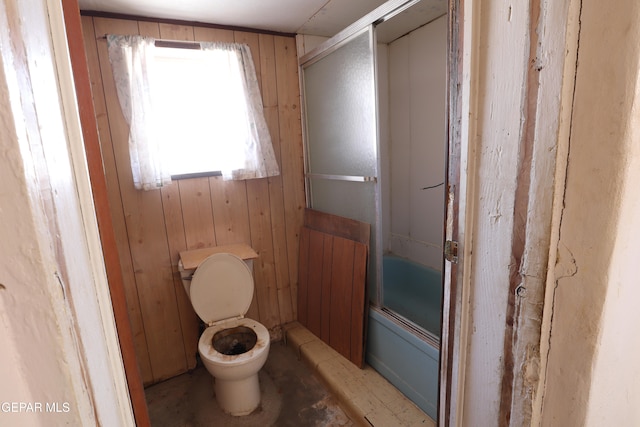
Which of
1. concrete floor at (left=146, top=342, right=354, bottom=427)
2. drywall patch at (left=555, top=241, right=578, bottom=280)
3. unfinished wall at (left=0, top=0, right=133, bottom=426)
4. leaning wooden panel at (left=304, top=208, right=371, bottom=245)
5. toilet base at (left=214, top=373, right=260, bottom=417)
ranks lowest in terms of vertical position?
concrete floor at (left=146, top=342, right=354, bottom=427)

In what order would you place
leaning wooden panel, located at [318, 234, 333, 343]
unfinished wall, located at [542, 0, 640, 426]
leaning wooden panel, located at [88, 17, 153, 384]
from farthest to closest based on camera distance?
leaning wooden panel, located at [318, 234, 333, 343] → leaning wooden panel, located at [88, 17, 153, 384] → unfinished wall, located at [542, 0, 640, 426]

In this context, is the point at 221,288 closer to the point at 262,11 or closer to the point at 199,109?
the point at 199,109

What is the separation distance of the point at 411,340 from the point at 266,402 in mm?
958

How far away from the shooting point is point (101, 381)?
0.42m

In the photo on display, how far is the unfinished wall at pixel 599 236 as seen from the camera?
1.61 ft

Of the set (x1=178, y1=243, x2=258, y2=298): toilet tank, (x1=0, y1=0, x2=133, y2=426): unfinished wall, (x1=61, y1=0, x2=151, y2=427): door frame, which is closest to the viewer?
(x1=0, y1=0, x2=133, y2=426): unfinished wall

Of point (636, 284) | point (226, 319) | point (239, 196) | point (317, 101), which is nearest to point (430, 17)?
point (317, 101)

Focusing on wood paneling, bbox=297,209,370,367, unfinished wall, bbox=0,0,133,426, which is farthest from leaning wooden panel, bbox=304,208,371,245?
unfinished wall, bbox=0,0,133,426

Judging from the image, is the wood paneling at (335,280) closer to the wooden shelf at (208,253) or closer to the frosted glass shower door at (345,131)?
the frosted glass shower door at (345,131)

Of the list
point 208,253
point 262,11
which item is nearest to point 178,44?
point 262,11

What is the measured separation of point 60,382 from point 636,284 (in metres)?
0.89

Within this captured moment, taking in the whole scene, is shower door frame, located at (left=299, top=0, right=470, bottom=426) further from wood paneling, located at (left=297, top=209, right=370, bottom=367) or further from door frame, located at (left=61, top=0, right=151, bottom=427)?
wood paneling, located at (left=297, top=209, right=370, bottom=367)

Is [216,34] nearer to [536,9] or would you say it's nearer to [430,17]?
[430,17]

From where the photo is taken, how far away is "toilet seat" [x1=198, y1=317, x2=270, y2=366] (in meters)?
1.65
